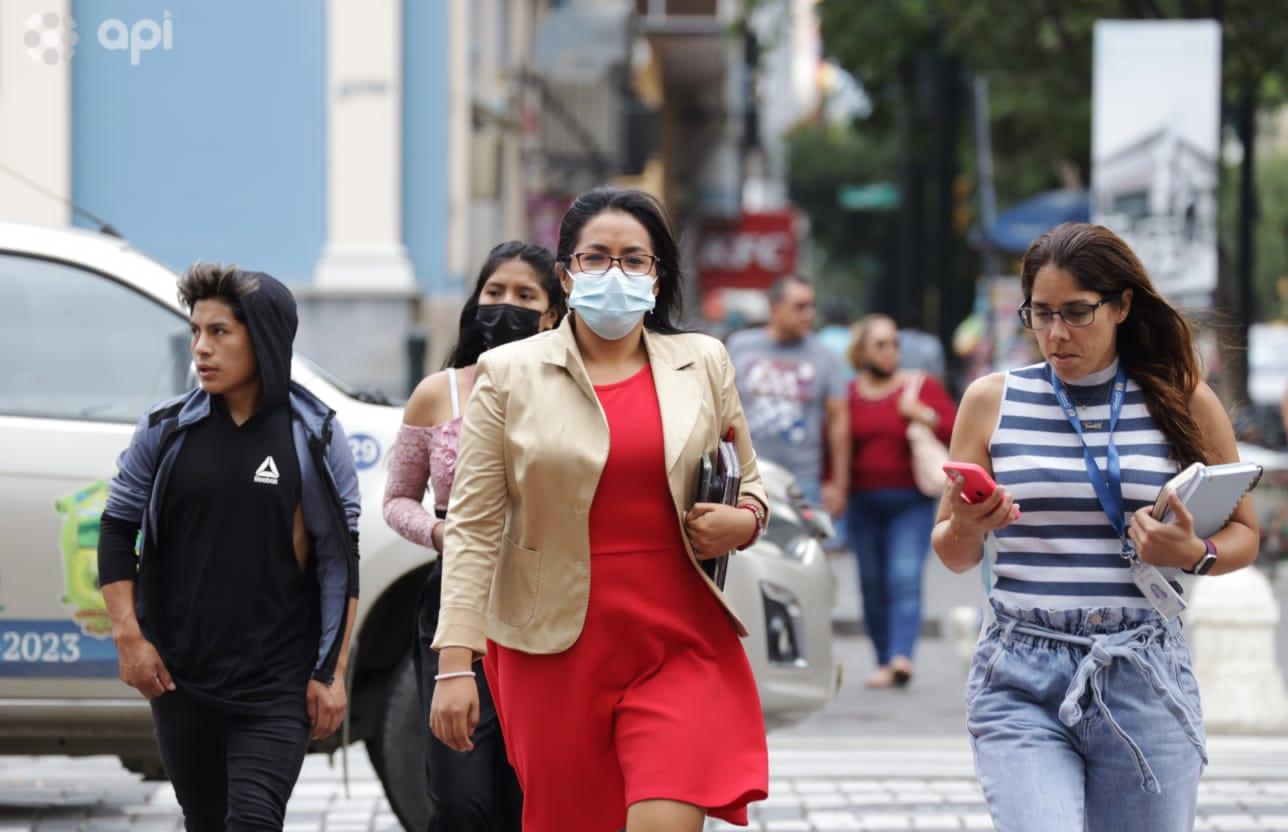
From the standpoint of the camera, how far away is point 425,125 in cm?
1736

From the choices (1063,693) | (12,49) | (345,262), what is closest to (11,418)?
(1063,693)

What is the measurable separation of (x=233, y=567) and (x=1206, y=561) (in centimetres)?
202

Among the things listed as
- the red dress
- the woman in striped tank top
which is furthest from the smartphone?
the red dress

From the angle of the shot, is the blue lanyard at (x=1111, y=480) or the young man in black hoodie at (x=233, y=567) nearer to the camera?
the blue lanyard at (x=1111, y=480)

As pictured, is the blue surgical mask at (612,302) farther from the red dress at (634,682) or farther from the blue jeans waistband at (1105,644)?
the blue jeans waistband at (1105,644)

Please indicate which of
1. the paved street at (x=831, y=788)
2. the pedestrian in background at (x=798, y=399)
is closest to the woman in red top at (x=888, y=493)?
the pedestrian in background at (x=798, y=399)

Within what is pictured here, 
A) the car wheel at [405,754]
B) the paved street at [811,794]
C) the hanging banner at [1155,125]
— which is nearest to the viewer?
the car wheel at [405,754]

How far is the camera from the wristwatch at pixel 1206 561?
4.40 m

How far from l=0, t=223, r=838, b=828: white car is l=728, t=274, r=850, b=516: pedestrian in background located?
12.5 ft

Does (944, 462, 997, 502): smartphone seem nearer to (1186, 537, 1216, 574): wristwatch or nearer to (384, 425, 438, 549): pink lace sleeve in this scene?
(1186, 537, 1216, 574): wristwatch

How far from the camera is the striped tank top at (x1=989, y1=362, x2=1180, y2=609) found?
4504 millimetres

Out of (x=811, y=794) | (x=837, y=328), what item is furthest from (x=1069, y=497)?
(x=837, y=328)

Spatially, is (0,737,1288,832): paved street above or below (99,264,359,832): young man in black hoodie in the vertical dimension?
below

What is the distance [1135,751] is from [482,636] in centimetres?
125
